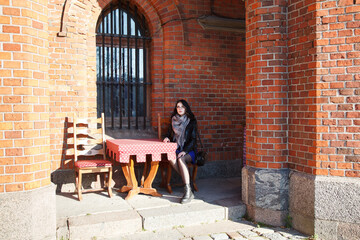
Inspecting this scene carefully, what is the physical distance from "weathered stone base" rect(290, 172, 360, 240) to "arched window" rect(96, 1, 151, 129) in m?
3.22

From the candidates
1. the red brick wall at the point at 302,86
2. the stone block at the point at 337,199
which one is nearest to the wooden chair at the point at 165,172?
the red brick wall at the point at 302,86

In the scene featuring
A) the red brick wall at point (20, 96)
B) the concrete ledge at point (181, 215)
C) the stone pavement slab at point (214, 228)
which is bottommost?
the stone pavement slab at point (214, 228)

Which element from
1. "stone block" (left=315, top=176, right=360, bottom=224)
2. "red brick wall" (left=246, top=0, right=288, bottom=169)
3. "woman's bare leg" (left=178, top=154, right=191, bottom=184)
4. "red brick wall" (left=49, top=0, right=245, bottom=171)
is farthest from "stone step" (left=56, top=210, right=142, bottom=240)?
"stone block" (left=315, top=176, right=360, bottom=224)

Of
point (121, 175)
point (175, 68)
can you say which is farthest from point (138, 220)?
point (175, 68)

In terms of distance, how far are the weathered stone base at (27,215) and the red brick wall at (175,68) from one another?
179 centimetres

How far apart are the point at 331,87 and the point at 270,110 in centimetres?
81

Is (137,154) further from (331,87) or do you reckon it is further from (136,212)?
(331,87)

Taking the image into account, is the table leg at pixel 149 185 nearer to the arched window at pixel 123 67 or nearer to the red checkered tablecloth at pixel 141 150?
the red checkered tablecloth at pixel 141 150

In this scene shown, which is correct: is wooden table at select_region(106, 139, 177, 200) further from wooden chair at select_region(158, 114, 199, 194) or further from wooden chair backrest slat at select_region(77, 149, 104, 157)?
wooden chair at select_region(158, 114, 199, 194)

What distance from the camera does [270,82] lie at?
14.6 ft

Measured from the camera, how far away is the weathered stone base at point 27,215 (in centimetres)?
342

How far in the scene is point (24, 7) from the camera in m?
3.48

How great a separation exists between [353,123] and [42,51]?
3656 millimetres

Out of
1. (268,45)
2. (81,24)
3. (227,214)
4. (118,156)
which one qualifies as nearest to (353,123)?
(268,45)
